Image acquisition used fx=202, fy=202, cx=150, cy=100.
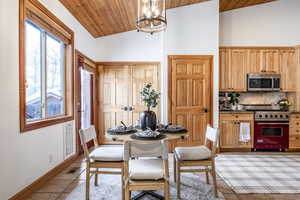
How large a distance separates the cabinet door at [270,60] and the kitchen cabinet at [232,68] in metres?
0.47

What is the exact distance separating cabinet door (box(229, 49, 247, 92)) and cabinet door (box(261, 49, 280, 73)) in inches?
18.4

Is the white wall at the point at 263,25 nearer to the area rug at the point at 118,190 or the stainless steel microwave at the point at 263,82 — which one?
the stainless steel microwave at the point at 263,82

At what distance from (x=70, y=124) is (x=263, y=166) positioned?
142 inches

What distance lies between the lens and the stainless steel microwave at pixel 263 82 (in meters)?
4.86

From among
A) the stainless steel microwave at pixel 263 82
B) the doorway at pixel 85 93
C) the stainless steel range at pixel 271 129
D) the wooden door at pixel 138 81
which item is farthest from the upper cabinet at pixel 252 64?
the doorway at pixel 85 93

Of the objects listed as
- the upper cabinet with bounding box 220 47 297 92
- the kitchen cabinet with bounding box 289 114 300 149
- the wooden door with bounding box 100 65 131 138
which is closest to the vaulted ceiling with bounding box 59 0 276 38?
the wooden door with bounding box 100 65 131 138

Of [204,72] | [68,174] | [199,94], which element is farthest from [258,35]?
[68,174]

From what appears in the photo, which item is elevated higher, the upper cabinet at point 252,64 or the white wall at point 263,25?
the white wall at point 263,25

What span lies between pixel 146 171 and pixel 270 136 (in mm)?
3841

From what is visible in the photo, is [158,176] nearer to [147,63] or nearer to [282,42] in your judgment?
[147,63]

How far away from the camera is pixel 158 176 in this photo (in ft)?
6.33

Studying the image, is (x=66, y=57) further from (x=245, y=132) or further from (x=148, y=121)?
(x=245, y=132)

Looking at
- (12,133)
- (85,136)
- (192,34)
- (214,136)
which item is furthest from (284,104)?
(12,133)

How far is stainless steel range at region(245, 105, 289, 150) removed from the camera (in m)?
4.56
